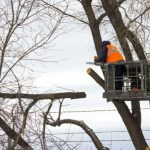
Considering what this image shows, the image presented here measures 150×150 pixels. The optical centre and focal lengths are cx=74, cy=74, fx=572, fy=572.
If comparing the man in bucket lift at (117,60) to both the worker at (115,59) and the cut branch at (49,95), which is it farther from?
the cut branch at (49,95)

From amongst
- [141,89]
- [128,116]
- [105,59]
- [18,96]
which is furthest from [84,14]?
[18,96]

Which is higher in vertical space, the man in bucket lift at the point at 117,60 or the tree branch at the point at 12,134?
the man in bucket lift at the point at 117,60

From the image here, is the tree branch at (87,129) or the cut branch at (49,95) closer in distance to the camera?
the cut branch at (49,95)

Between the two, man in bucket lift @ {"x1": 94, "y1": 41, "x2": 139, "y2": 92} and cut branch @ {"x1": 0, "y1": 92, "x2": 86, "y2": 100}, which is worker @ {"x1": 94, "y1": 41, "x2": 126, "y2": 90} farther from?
cut branch @ {"x1": 0, "y1": 92, "x2": 86, "y2": 100}

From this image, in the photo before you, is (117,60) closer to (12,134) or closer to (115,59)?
(115,59)

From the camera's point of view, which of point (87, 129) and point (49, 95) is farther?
point (87, 129)

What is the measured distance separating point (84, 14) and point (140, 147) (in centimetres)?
338

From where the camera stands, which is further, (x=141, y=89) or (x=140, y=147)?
(x=140, y=147)

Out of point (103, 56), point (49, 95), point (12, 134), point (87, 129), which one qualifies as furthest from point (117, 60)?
point (12, 134)

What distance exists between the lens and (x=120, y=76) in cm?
951

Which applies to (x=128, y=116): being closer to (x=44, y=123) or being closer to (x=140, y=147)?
(x=140, y=147)

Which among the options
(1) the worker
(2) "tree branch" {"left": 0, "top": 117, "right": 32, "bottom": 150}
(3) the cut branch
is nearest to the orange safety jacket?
(1) the worker

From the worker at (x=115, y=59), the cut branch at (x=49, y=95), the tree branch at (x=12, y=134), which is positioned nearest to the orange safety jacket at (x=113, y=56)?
the worker at (x=115, y=59)

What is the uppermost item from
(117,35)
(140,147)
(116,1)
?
(116,1)
